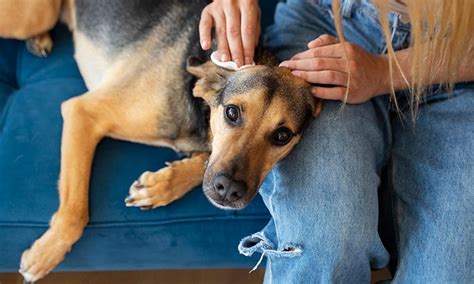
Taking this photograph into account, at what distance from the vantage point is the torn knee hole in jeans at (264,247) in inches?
51.5

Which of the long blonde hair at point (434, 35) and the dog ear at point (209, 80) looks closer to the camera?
the long blonde hair at point (434, 35)

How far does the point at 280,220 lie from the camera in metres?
1.36

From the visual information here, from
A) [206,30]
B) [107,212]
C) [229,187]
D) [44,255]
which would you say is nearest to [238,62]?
[206,30]

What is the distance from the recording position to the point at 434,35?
125 centimetres

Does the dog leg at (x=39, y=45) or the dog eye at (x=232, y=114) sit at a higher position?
the dog eye at (x=232, y=114)

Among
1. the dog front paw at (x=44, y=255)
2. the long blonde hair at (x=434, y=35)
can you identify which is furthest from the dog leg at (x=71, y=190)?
the long blonde hair at (x=434, y=35)

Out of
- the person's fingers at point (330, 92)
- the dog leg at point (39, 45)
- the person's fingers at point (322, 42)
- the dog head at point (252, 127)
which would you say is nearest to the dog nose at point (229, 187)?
the dog head at point (252, 127)

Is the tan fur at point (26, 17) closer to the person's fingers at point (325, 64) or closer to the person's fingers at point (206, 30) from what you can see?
the person's fingers at point (206, 30)

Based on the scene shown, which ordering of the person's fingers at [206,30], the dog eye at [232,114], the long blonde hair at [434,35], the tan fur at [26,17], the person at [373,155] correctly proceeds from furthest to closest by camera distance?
1. the tan fur at [26,17]
2. the person's fingers at [206,30]
3. the dog eye at [232,114]
4. the person at [373,155]
5. the long blonde hair at [434,35]

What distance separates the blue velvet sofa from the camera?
1474 millimetres

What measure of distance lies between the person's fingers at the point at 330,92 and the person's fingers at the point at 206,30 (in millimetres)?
341

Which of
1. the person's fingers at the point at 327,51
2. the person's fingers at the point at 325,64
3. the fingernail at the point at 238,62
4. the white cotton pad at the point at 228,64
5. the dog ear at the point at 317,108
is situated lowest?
the dog ear at the point at 317,108

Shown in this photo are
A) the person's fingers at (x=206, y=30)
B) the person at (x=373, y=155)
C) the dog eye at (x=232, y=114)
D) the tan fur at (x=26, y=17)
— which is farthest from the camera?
the tan fur at (x=26, y=17)

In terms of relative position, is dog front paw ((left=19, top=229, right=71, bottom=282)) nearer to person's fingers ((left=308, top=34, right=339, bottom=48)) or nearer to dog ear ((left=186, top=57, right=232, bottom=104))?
dog ear ((left=186, top=57, right=232, bottom=104))
